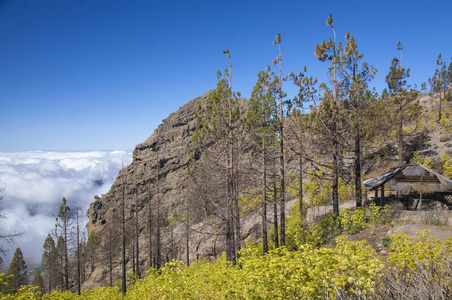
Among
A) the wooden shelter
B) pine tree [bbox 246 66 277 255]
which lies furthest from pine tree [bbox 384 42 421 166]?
pine tree [bbox 246 66 277 255]

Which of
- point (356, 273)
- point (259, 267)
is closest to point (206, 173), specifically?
point (259, 267)

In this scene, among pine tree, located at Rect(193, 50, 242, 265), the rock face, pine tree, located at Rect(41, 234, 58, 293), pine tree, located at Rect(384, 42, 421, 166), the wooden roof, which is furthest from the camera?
pine tree, located at Rect(41, 234, 58, 293)

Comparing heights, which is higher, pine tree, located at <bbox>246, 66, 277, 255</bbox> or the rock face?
pine tree, located at <bbox>246, 66, 277, 255</bbox>

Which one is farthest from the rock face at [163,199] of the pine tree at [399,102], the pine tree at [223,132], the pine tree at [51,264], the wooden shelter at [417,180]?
the pine tree at [399,102]

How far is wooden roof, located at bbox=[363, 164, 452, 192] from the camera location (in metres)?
15.9

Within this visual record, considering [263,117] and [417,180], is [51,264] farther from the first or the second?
[417,180]

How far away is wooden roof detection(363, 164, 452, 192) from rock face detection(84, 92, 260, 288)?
13.4 metres

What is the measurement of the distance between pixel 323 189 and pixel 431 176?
12066 mm

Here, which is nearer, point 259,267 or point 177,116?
point 259,267

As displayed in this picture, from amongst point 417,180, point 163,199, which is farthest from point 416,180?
point 163,199

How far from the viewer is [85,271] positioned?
51406 mm

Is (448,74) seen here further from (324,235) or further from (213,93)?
(213,93)

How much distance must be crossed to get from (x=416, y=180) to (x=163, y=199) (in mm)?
40714

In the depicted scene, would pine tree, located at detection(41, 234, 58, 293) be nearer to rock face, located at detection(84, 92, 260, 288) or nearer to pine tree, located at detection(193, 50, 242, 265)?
rock face, located at detection(84, 92, 260, 288)
